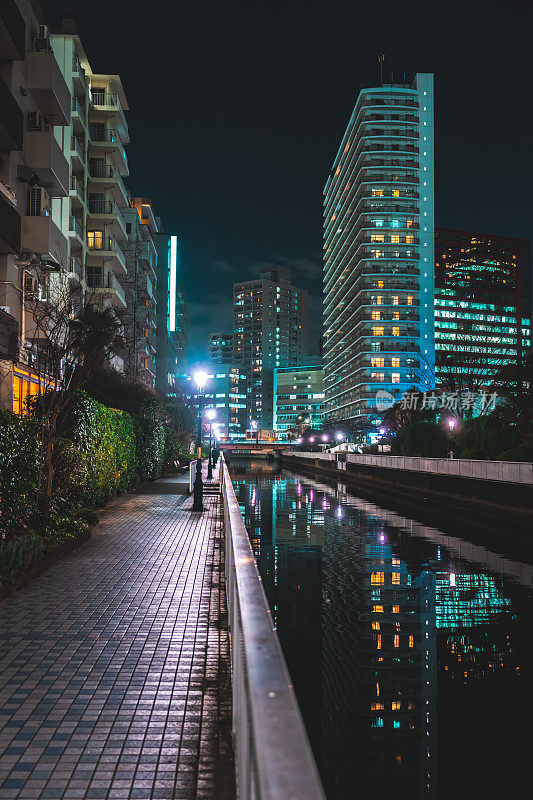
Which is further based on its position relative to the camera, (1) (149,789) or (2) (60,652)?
(2) (60,652)

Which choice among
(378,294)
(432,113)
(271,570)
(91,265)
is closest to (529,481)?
(271,570)

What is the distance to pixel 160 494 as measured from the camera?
2564 centimetres

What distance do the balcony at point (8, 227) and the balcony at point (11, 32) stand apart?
4.90 metres

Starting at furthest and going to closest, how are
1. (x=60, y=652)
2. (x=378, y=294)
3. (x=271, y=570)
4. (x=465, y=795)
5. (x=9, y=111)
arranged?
(x=378, y=294), (x=9, y=111), (x=271, y=570), (x=60, y=652), (x=465, y=795)

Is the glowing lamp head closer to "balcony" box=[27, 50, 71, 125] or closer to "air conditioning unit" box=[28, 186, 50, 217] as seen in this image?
"air conditioning unit" box=[28, 186, 50, 217]

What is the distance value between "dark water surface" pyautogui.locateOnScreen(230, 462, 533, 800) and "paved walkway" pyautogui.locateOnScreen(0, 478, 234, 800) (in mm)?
1483

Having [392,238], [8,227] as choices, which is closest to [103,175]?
[8,227]

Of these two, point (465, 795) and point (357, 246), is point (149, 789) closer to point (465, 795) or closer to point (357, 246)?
point (465, 795)

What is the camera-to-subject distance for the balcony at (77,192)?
40.4m

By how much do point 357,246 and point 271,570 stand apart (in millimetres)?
124137

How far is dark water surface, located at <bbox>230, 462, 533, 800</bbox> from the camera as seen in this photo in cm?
588

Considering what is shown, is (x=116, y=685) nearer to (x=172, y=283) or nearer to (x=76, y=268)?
(x=76, y=268)

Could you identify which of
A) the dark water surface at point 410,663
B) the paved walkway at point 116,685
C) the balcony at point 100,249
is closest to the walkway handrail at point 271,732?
the paved walkway at point 116,685

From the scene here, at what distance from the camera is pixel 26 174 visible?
25047 mm
